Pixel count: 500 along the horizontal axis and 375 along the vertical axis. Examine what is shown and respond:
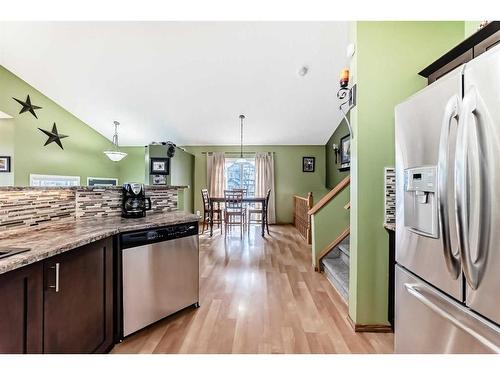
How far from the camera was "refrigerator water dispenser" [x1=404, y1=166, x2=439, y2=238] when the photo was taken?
41.9 inches

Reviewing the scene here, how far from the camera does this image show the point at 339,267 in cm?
311

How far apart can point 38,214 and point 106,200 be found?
538 mm

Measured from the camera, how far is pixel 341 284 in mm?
2629

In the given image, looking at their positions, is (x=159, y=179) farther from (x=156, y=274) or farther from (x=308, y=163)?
(x=156, y=274)

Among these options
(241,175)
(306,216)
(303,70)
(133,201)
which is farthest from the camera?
(241,175)

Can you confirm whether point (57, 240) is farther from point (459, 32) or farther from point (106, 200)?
point (459, 32)

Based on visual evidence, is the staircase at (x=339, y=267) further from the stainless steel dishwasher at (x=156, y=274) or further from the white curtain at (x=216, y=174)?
the white curtain at (x=216, y=174)

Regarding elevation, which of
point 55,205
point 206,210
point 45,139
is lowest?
point 206,210

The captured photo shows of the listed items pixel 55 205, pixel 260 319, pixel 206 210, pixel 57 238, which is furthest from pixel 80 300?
pixel 206 210

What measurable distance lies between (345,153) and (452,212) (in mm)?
4742

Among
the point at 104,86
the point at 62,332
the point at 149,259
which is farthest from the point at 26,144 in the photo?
the point at 62,332

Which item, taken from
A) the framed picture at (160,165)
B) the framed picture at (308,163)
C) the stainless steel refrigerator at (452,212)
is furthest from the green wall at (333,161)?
the stainless steel refrigerator at (452,212)

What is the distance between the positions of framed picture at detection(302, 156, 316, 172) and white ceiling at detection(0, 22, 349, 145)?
120cm

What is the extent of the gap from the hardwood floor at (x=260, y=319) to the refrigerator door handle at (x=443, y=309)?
0.82 meters
